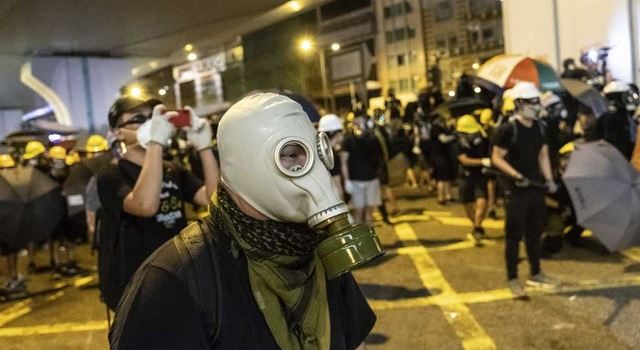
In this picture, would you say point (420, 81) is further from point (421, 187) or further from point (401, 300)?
point (401, 300)

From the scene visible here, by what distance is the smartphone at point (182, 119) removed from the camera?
2.70 m

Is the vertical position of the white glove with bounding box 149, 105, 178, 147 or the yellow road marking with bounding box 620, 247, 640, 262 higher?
the white glove with bounding box 149, 105, 178, 147

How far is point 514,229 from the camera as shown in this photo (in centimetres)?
596

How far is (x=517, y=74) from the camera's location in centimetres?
907

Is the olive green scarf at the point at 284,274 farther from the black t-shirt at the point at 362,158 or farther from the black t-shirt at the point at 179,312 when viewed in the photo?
the black t-shirt at the point at 362,158

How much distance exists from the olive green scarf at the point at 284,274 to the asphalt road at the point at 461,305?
3784 mm

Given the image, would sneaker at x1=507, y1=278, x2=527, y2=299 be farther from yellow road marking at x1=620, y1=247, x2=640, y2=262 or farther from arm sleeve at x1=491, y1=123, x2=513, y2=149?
yellow road marking at x1=620, y1=247, x2=640, y2=262

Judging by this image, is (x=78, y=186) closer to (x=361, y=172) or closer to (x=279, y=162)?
(x=361, y=172)

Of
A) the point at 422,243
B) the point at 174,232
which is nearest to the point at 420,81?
the point at 422,243

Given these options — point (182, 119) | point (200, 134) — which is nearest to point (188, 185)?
point (200, 134)

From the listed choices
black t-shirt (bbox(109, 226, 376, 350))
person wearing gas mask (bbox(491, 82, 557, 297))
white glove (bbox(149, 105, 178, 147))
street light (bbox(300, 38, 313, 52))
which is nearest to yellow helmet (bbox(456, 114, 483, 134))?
person wearing gas mask (bbox(491, 82, 557, 297))

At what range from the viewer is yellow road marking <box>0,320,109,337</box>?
6352 millimetres

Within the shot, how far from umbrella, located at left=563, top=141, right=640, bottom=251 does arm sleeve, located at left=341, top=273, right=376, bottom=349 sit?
3787 mm

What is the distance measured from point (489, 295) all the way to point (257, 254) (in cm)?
518
